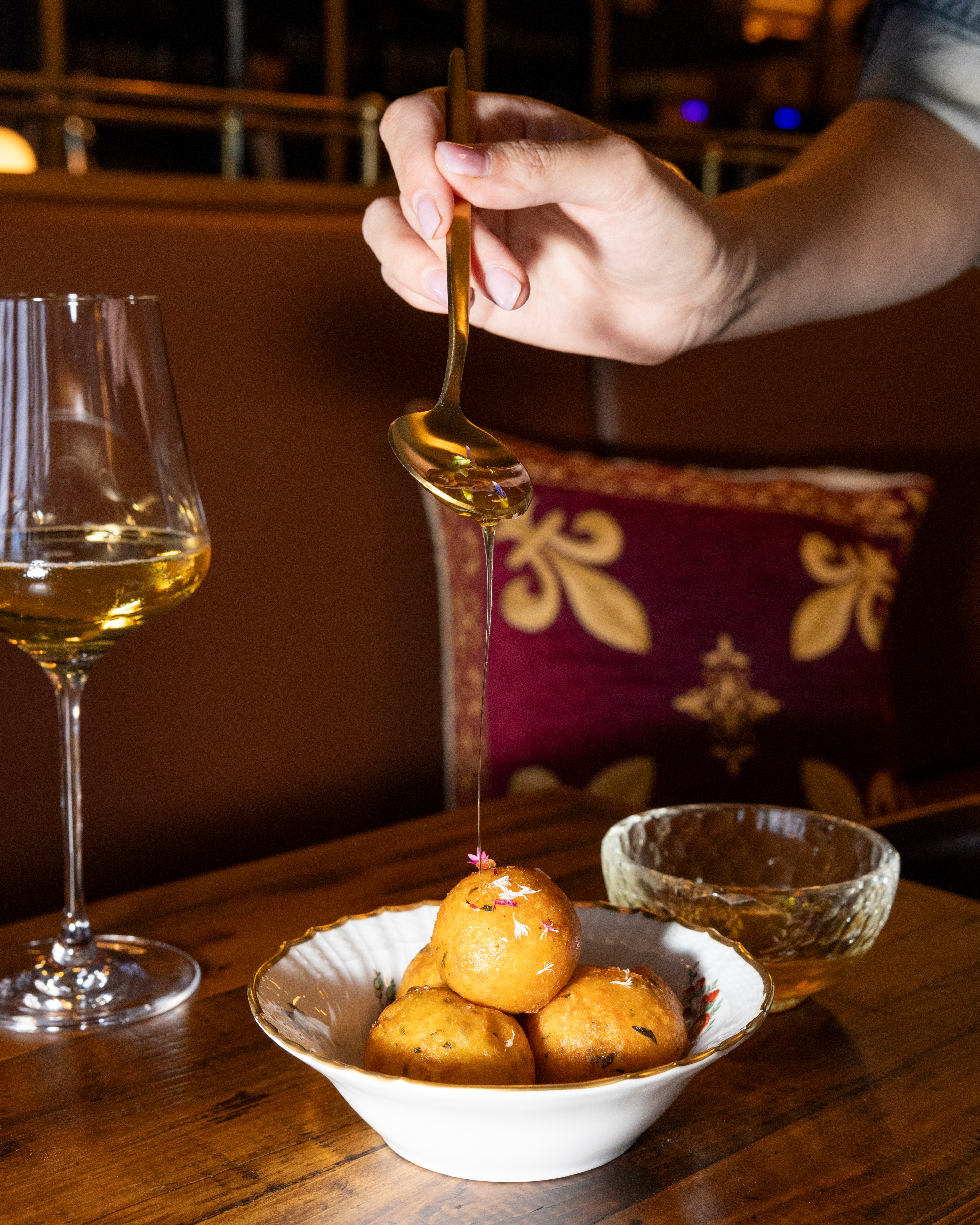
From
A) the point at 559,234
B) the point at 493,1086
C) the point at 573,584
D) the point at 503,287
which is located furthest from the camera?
the point at 573,584

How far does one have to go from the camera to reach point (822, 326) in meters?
1.82

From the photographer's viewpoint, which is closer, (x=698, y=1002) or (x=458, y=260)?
(x=698, y=1002)

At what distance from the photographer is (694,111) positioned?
5613mm

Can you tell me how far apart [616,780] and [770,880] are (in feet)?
2.31

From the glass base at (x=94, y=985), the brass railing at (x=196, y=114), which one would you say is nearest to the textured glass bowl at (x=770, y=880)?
the glass base at (x=94, y=985)

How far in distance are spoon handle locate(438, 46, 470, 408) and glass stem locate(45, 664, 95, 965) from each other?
26cm

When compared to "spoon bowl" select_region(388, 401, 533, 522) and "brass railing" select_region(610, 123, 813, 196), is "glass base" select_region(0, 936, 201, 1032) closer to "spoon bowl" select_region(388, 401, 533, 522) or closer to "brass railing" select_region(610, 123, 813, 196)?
"spoon bowl" select_region(388, 401, 533, 522)

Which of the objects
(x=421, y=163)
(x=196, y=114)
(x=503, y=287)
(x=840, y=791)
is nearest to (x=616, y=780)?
(x=840, y=791)

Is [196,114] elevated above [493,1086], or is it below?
above

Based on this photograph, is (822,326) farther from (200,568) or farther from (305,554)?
(200,568)

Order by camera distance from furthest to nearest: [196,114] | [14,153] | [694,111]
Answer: [694,111]
[196,114]
[14,153]

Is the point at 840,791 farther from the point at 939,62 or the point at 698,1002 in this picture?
the point at 698,1002

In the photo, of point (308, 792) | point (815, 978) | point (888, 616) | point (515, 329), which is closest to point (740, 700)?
point (888, 616)

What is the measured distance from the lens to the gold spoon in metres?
0.75
